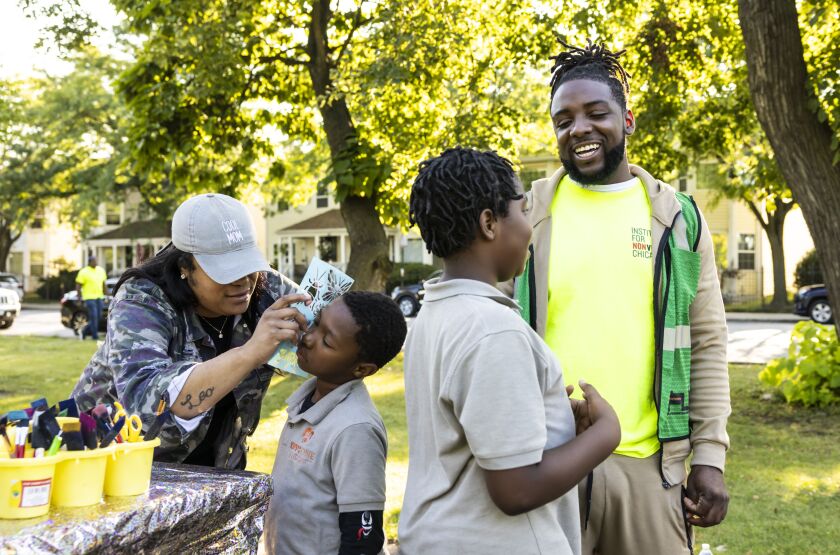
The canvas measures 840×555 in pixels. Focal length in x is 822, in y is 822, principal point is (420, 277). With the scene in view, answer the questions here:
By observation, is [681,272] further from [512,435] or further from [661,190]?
[512,435]

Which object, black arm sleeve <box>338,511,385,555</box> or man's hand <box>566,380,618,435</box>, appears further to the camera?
black arm sleeve <box>338,511,385,555</box>

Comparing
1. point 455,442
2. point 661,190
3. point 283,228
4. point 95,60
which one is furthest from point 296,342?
point 283,228

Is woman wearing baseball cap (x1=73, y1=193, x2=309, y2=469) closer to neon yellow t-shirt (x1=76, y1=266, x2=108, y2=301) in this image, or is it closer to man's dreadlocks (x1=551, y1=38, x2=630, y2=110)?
man's dreadlocks (x1=551, y1=38, x2=630, y2=110)

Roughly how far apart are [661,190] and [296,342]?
52.2 inches

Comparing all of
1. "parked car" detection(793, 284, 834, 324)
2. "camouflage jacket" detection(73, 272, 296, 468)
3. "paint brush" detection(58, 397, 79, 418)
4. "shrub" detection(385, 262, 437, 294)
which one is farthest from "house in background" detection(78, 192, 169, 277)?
"paint brush" detection(58, 397, 79, 418)

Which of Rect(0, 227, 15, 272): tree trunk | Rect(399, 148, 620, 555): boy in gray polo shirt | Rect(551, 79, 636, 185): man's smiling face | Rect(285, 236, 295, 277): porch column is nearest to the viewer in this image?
Rect(399, 148, 620, 555): boy in gray polo shirt

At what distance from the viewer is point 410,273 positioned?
114ft

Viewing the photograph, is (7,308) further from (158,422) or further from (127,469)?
(127,469)

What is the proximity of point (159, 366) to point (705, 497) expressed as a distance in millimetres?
1771

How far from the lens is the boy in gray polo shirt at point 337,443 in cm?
252

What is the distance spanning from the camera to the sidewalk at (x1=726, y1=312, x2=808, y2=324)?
23383 mm

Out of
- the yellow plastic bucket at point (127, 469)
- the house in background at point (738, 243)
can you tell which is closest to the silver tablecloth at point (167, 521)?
the yellow plastic bucket at point (127, 469)

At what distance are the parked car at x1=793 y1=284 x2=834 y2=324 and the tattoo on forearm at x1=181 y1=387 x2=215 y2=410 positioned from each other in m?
21.1

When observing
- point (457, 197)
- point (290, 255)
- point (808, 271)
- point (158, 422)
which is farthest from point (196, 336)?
point (290, 255)
